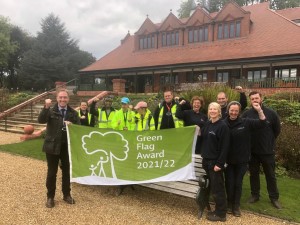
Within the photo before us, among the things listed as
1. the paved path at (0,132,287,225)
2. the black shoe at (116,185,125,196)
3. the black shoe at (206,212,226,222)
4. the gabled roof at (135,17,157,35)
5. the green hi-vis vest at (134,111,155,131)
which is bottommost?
the paved path at (0,132,287,225)

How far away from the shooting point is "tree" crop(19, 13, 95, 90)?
40906mm

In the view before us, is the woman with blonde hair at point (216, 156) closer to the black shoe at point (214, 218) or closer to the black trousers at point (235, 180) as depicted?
the black shoe at point (214, 218)

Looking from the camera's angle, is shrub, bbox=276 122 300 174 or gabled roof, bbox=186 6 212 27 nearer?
shrub, bbox=276 122 300 174

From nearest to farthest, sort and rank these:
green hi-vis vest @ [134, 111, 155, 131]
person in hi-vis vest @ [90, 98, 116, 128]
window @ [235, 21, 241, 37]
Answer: green hi-vis vest @ [134, 111, 155, 131] < person in hi-vis vest @ [90, 98, 116, 128] < window @ [235, 21, 241, 37]

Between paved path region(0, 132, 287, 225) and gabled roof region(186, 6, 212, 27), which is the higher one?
gabled roof region(186, 6, 212, 27)

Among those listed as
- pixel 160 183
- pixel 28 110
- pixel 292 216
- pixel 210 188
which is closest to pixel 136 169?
pixel 160 183

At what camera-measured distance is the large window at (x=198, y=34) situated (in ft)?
85.4

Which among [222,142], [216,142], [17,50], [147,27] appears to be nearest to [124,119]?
[216,142]

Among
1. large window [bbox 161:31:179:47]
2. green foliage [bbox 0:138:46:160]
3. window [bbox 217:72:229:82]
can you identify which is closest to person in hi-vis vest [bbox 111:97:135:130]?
green foliage [bbox 0:138:46:160]

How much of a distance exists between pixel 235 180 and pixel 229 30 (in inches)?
851

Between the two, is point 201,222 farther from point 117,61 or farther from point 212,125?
point 117,61

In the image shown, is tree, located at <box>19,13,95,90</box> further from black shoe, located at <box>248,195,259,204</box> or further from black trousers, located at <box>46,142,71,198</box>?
black shoe, located at <box>248,195,259,204</box>

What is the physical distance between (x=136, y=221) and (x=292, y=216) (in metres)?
2.52

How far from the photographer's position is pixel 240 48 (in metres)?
22.8
